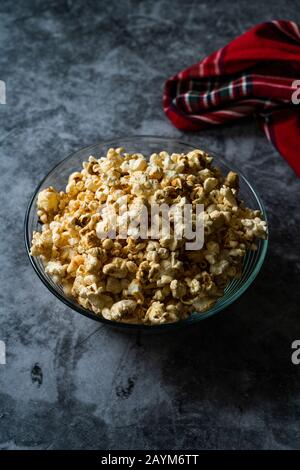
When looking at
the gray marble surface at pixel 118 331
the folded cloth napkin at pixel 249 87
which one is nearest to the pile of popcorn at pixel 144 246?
the gray marble surface at pixel 118 331

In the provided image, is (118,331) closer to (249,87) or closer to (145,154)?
(145,154)

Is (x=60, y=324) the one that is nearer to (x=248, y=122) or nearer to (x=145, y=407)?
(x=145, y=407)

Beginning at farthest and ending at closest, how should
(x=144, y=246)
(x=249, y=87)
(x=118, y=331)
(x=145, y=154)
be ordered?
1. (x=249, y=87)
2. (x=145, y=154)
3. (x=118, y=331)
4. (x=144, y=246)

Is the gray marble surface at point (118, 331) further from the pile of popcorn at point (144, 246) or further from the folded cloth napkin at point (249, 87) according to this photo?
the pile of popcorn at point (144, 246)

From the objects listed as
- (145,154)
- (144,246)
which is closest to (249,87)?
(145,154)

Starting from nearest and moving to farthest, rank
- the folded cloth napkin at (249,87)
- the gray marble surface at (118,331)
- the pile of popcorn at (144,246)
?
the pile of popcorn at (144,246)
the gray marble surface at (118,331)
the folded cloth napkin at (249,87)

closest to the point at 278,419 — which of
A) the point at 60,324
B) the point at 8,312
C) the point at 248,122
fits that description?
the point at 60,324
